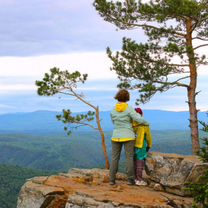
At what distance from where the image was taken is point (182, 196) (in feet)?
40.3

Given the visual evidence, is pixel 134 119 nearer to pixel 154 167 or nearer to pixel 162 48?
pixel 154 167

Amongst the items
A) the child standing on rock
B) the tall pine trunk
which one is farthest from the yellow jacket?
the tall pine trunk

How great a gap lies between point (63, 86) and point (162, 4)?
7.42 meters

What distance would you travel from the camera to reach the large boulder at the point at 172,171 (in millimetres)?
12414

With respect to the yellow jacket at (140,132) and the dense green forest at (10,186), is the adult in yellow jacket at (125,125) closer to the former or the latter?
the yellow jacket at (140,132)

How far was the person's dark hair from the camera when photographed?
1246 cm

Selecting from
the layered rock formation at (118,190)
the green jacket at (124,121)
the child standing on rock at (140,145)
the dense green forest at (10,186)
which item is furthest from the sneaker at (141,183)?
the dense green forest at (10,186)

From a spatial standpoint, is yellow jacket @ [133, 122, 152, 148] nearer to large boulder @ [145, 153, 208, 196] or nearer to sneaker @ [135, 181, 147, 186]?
large boulder @ [145, 153, 208, 196]

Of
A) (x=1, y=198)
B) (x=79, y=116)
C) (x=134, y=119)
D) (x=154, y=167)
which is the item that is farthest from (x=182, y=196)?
(x=1, y=198)

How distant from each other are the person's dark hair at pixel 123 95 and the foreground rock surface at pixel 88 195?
9.24ft

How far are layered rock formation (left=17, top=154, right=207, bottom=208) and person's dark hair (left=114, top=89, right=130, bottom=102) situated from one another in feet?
7.84

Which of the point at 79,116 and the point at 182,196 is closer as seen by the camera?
the point at 182,196

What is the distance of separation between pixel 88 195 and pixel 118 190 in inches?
49.9

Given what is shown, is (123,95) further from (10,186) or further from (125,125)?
(10,186)
